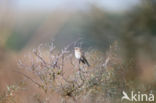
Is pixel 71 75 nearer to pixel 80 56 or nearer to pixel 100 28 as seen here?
Result: pixel 80 56

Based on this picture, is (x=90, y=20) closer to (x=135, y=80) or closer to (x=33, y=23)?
(x=33, y=23)

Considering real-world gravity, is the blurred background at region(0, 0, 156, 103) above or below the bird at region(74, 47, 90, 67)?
above

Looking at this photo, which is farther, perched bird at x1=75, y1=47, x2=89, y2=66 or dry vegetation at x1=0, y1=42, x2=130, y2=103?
perched bird at x1=75, y1=47, x2=89, y2=66

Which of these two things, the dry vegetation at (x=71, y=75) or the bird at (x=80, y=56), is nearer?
the dry vegetation at (x=71, y=75)

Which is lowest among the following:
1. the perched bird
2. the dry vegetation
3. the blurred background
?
the dry vegetation

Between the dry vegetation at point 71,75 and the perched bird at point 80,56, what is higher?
the perched bird at point 80,56

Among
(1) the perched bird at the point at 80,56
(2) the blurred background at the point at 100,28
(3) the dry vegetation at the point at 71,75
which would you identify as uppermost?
(2) the blurred background at the point at 100,28

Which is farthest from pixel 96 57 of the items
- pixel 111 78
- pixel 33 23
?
pixel 33 23

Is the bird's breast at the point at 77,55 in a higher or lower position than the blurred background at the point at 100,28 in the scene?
lower

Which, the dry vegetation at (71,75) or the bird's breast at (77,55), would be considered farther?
the bird's breast at (77,55)
